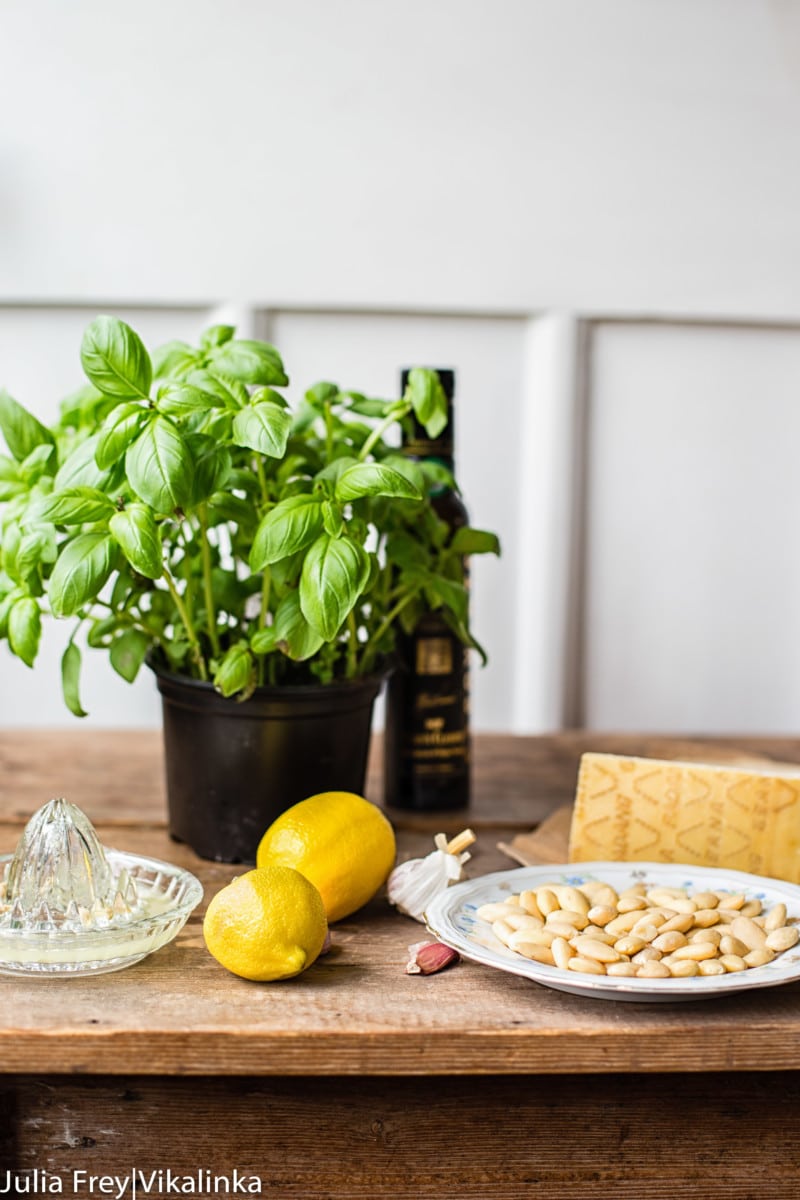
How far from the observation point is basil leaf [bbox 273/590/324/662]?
0.78 m

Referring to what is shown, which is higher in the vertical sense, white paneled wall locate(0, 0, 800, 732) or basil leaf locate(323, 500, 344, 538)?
white paneled wall locate(0, 0, 800, 732)

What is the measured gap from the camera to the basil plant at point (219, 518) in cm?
73

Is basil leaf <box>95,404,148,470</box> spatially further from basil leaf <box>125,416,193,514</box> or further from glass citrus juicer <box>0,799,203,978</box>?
glass citrus juicer <box>0,799,203,978</box>

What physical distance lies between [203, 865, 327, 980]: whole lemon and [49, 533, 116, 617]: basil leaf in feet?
0.67

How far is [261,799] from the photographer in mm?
853

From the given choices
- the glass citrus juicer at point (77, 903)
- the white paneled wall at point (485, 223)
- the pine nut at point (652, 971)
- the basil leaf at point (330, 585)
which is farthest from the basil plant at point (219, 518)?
the white paneled wall at point (485, 223)

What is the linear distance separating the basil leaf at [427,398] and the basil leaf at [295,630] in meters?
0.18

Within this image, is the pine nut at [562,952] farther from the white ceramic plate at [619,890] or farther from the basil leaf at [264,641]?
the basil leaf at [264,641]

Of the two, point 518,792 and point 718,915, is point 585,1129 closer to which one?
point 718,915

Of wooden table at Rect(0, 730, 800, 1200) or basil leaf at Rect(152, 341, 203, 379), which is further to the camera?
basil leaf at Rect(152, 341, 203, 379)

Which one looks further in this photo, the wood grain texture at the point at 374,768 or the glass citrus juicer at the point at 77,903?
the wood grain texture at the point at 374,768

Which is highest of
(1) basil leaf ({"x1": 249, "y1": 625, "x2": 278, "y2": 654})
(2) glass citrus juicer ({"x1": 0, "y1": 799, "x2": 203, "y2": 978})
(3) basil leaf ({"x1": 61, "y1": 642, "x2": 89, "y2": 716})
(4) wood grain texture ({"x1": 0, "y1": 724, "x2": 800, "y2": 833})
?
(1) basil leaf ({"x1": 249, "y1": 625, "x2": 278, "y2": 654})

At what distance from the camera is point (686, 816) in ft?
2.68

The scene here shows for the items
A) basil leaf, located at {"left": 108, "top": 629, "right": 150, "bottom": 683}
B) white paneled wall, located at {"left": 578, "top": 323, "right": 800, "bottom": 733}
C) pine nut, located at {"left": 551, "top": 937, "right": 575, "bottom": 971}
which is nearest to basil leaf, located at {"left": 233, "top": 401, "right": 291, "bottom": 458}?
basil leaf, located at {"left": 108, "top": 629, "right": 150, "bottom": 683}
